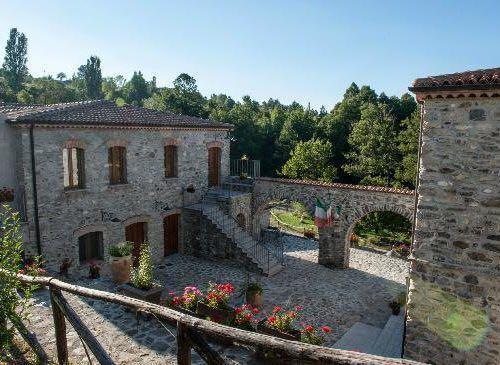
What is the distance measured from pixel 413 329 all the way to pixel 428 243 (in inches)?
74.0

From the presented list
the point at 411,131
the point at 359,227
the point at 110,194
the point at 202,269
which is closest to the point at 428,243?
the point at 202,269

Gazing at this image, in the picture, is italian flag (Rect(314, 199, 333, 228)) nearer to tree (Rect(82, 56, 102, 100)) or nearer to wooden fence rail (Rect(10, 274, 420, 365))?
wooden fence rail (Rect(10, 274, 420, 365))

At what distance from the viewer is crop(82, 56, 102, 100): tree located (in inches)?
2771

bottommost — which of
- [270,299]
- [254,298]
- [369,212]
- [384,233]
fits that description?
[384,233]

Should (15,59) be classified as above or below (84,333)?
above

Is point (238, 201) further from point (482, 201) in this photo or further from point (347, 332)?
point (482, 201)

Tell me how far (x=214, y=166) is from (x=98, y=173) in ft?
22.1

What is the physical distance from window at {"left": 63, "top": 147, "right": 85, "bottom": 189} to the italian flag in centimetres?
948

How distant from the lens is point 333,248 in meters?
16.9

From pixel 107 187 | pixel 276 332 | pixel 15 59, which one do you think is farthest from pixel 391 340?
pixel 15 59

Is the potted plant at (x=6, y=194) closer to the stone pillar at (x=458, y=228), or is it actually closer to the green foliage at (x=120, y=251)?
the green foliage at (x=120, y=251)

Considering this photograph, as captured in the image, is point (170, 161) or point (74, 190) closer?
point (74, 190)

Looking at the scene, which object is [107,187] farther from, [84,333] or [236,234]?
[84,333]

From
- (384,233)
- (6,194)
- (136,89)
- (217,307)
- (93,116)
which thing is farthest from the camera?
(136,89)
